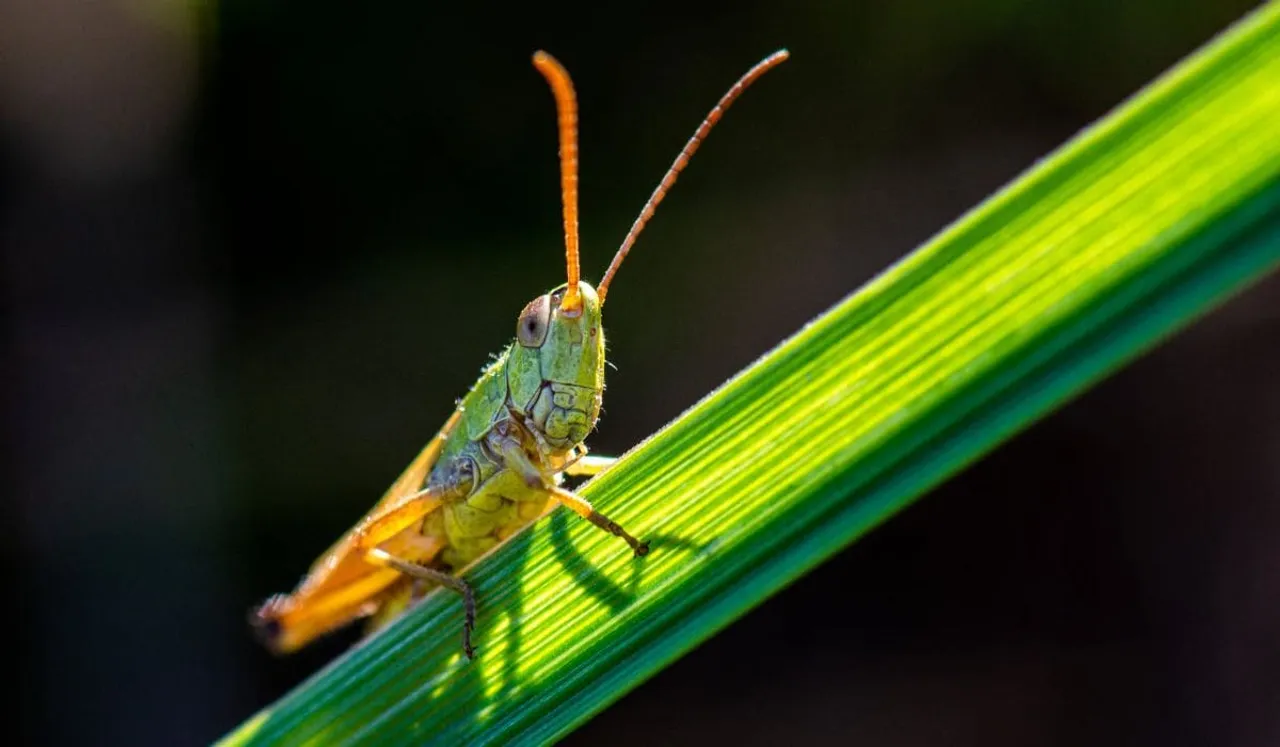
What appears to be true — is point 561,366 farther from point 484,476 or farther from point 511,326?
point 511,326

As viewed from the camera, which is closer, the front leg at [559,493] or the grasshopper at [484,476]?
the front leg at [559,493]

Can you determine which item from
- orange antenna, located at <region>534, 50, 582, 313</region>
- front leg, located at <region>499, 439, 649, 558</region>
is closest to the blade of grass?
front leg, located at <region>499, 439, 649, 558</region>

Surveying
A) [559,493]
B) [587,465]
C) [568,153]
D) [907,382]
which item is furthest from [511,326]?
[907,382]

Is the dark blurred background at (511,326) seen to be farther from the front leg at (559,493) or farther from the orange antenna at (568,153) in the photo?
the orange antenna at (568,153)

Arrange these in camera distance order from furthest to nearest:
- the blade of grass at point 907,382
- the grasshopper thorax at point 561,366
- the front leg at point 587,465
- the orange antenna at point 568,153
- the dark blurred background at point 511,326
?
1. the dark blurred background at point 511,326
2. the front leg at point 587,465
3. the grasshopper thorax at point 561,366
4. the orange antenna at point 568,153
5. the blade of grass at point 907,382

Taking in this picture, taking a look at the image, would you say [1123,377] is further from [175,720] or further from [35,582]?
[35,582]

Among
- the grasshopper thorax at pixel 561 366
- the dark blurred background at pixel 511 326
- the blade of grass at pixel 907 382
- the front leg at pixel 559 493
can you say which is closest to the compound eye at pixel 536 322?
the grasshopper thorax at pixel 561 366
